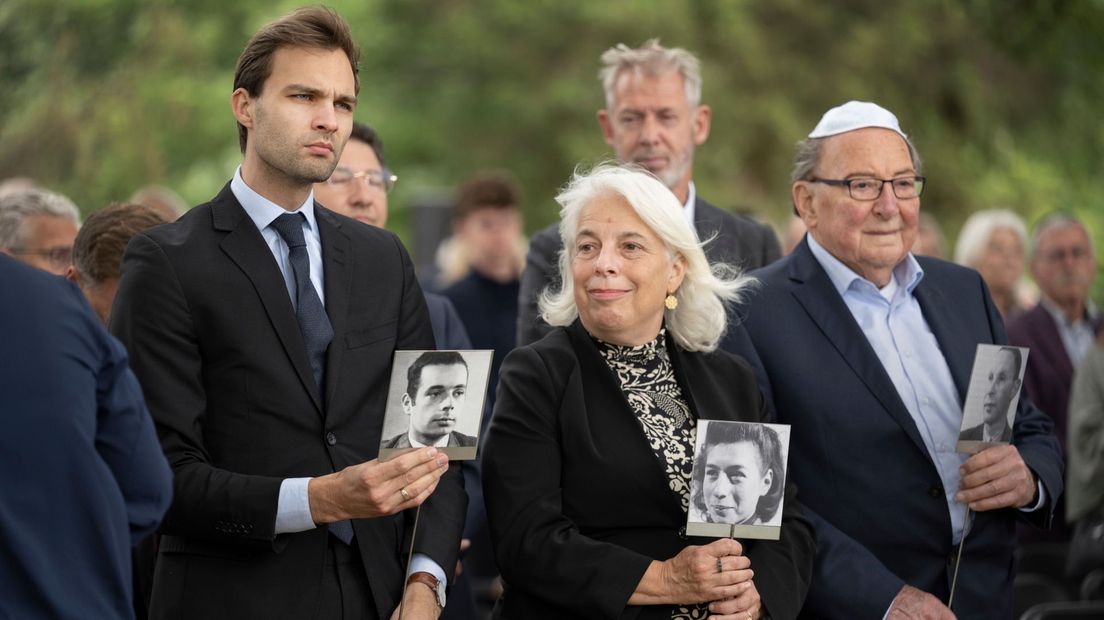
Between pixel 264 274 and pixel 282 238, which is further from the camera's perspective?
pixel 282 238

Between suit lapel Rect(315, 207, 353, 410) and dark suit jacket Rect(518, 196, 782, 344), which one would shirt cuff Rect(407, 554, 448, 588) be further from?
dark suit jacket Rect(518, 196, 782, 344)

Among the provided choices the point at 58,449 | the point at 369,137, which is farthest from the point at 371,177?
the point at 58,449

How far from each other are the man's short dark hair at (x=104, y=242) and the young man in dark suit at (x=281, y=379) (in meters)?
0.84

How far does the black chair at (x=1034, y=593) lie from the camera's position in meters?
6.86

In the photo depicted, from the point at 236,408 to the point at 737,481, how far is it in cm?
134

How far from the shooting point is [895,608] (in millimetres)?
4312

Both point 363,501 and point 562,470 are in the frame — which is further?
point 562,470

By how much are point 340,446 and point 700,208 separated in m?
2.69

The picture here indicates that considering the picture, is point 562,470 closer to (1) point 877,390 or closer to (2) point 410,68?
(1) point 877,390

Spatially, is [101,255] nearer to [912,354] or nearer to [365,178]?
[365,178]

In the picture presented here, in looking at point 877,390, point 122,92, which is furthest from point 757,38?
point 877,390

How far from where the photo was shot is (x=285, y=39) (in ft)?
12.1

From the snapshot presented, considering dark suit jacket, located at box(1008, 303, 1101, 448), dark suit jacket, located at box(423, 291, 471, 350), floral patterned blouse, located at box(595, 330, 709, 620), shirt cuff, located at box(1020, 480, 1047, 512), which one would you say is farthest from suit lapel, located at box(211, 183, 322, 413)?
dark suit jacket, located at box(1008, 303, 1101, 448)

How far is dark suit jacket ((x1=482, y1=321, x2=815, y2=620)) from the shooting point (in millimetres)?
3896
